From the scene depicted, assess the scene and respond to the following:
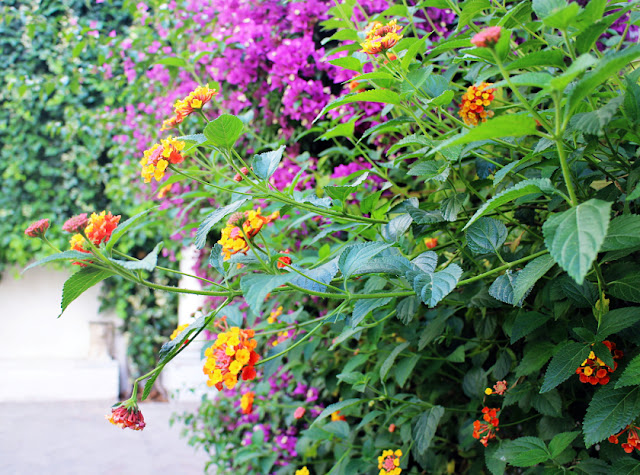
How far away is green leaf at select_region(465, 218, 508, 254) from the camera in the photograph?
0.82m

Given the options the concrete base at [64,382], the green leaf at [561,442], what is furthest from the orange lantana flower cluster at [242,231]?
the concrete base at [64,382]

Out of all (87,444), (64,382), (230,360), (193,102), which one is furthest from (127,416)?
(64,382)

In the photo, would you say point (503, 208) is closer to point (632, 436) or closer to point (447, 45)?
point (447, 45)

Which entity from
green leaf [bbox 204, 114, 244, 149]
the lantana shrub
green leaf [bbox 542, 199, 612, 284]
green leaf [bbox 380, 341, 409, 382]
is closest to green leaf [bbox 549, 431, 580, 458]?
the lantana shrub

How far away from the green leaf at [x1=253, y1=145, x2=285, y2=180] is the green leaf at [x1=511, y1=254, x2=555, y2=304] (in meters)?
0.43

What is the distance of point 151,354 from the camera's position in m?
4.63

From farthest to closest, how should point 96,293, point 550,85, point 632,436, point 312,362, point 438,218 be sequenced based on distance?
point 96,293 < point 312,362 < point 438,218 < point 632,436 < point 550,85

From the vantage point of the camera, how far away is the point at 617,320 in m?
0.77

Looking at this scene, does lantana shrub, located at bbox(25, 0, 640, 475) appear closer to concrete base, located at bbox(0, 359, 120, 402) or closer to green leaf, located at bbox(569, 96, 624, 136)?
green leaf, located at bbox(569, 96, 624, 136)

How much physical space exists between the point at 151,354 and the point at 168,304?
0.47 meters

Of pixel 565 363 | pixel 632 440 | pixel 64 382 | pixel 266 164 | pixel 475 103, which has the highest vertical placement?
pixel 475 103

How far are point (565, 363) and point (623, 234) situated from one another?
0.26 metres

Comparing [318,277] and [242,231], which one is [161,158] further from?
[318,277]

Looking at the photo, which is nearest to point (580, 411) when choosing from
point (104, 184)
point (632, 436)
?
point (632, 436)
